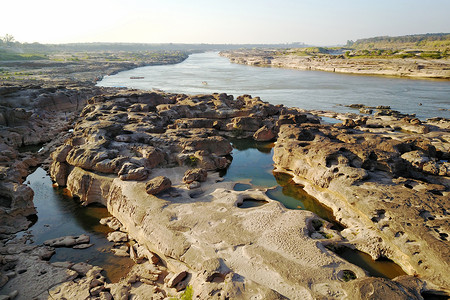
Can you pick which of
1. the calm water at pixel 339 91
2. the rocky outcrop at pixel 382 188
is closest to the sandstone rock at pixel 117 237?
the rocky outcrop at pixel 382 188

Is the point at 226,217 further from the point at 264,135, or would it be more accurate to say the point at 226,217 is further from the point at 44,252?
the point at 264,135

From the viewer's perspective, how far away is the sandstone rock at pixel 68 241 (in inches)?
772

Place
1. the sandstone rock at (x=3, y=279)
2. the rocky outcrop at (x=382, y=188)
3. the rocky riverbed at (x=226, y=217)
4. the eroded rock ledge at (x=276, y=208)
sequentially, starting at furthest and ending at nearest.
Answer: the rocky outcrop at (x=382, y=188) < the sandstone rock at (x=3, y=279) < the rocky riverbed at (x=226, y=217) < the eroded rock ledge at (x=276, y=208)

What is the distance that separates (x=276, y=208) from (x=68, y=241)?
14493 millimetres

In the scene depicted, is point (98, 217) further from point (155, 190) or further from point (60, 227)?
point (155, 190)

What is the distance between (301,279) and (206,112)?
3478cm

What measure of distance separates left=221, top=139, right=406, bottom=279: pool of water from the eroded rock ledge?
665mm

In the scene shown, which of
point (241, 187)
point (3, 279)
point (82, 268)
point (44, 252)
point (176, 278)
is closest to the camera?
point (176, 278)

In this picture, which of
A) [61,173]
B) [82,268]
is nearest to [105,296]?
[82,268]

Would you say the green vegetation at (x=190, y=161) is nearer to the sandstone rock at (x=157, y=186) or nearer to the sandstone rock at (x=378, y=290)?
the sandstone rock at (x=157, y=186)

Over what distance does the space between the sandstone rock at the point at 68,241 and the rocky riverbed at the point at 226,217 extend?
8 centimetres

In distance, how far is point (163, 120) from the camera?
135 feet

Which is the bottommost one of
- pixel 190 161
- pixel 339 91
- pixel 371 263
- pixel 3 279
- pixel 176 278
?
pixel 371 263

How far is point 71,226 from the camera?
2212cm
